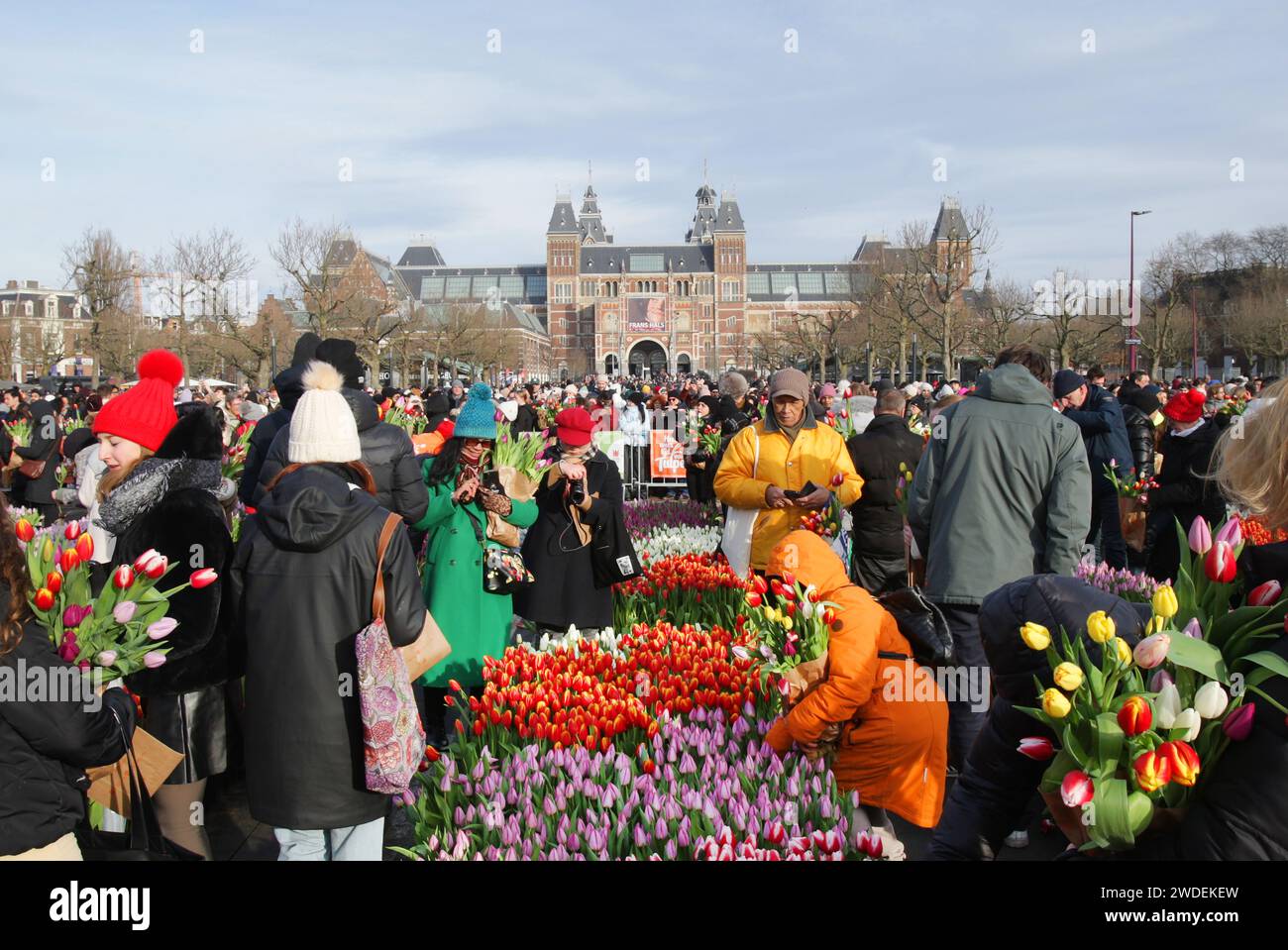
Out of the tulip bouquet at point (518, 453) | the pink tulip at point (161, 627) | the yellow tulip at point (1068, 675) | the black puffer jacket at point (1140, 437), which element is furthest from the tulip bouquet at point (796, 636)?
the black puffer jacket at point (1140, 437)

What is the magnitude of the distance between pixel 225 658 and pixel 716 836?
1968 millimetres

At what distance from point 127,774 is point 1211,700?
9.70 ft

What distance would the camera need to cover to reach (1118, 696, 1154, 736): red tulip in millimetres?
1855

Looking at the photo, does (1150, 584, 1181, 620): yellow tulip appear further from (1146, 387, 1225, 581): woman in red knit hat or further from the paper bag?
(1146, 387, 1225, 581): woman in red knit hat

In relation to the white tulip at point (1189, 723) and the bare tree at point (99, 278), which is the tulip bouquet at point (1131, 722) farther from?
the bare tree at point (99, 278)

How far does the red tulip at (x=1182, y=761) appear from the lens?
5.77 feet

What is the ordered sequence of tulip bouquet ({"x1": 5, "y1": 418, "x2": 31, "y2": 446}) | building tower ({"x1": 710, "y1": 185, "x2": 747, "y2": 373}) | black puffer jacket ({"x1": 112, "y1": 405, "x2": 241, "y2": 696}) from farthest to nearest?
building tower ({"x1": 710, "y1": 185, "x2": 747, "y2": 373}) → tulip bouquet ({"x1": 5, "y1": 418, "x2": 31, "y2": 446}) → black puffer jacket ({"x1": 112, "y1": 405, "x2": 241, "y2": 696})

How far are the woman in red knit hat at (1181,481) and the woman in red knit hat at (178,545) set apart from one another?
20.1ft

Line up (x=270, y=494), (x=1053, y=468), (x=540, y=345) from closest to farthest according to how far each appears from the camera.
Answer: (x=270, y=494)
(x=1053, y=468)
(x=540, y=345)

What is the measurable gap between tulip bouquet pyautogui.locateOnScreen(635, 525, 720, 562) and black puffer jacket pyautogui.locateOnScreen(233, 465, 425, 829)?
480cm

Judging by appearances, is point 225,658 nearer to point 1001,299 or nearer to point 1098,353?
point 1001,299

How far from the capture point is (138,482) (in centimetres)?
385

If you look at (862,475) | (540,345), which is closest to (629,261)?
(540,345)

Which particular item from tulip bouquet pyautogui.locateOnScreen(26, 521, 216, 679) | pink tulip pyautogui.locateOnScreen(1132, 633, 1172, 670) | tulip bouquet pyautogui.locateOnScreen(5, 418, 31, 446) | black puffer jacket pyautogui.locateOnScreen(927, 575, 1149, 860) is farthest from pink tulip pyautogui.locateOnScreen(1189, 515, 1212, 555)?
tulip bouquet pyautogui.locateOnScreen(5, 418, 31, 446)
